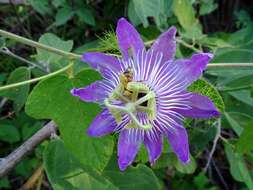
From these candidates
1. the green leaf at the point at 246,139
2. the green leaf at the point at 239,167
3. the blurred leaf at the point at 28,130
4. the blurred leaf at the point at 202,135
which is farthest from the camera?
the blurred leaf at the point at 28,130

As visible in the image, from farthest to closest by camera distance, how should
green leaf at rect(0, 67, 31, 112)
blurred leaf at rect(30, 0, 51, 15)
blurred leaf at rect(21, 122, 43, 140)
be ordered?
blurred leaf at rect(30, 0, 51, 15), blurred leaf at rect(21, 122, 43, 140), green leaf at rect(0, 67, 31, 112)

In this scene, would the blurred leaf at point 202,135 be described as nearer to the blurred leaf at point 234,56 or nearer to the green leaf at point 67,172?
the blurred leaf at point 234,56

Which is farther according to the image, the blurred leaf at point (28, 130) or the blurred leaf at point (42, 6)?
the blurred leaf at point (42, 6)

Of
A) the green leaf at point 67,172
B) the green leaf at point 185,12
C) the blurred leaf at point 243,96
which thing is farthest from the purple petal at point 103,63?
the green leaf at point 185,12

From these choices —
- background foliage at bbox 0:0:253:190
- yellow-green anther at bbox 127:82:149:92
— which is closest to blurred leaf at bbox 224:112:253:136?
background foliage at bbox 0:0:253:190

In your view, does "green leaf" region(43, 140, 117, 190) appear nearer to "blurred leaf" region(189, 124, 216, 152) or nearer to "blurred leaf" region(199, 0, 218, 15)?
"blurred leaf" region(189, 124, 216, 152)

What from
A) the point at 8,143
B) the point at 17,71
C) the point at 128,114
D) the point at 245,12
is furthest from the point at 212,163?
the point at 128,114

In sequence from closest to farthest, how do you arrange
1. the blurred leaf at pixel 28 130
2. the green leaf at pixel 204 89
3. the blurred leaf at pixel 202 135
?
the green leaf at pixel 204 89 → the blurred leaf at pixel 202 135 → the blurred leaf at pixel 28 130
